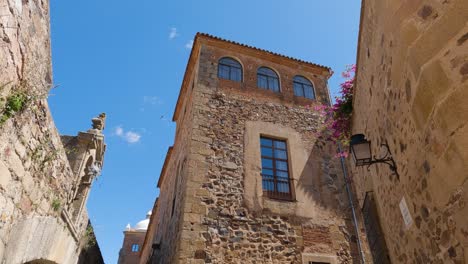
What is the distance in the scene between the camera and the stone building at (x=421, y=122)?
86.7 inches

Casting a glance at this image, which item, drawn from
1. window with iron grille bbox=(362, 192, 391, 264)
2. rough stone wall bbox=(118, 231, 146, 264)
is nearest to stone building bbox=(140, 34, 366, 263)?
window with iron grille bbox=(362, 192, 391, 264)

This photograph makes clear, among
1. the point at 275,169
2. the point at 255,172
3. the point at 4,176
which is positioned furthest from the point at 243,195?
the point at 4,176

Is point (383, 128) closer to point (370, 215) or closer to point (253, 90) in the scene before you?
point (370, 215)

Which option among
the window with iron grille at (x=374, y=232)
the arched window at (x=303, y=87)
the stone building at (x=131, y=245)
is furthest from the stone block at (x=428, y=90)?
the stone building at (x=131, y=245)

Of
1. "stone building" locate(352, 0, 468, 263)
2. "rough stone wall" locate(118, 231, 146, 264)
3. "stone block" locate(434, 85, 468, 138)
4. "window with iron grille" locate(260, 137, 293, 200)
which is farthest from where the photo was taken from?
"rough stone wall" locate(118, 231, 146, 264)

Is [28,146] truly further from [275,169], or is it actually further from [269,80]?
[269,80]

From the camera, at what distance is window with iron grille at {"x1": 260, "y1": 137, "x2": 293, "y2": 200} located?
8.03 meters

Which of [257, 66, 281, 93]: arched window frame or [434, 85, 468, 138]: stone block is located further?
[257, 66, 281, 93]: arched window frame

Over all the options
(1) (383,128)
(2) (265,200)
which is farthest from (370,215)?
(2) (265,200)

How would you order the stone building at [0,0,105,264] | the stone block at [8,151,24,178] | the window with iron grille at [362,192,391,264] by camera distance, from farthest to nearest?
the window with iron grille at [362,192,391,264]
the stone block at [8,151,24,178]
the stone building at [0,0,105,264]

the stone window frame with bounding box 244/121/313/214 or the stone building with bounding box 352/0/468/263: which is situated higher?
the stone window frame with bounding box 244/121/313/214

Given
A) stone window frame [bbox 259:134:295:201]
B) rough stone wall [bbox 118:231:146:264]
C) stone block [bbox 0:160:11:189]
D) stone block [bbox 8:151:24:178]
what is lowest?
stone block [bbox 0:160:11:189]

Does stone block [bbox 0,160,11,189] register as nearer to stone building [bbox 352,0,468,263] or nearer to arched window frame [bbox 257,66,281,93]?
stone building [bbox 352,0,468,263]

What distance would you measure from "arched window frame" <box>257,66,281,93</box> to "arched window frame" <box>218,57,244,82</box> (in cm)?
68
